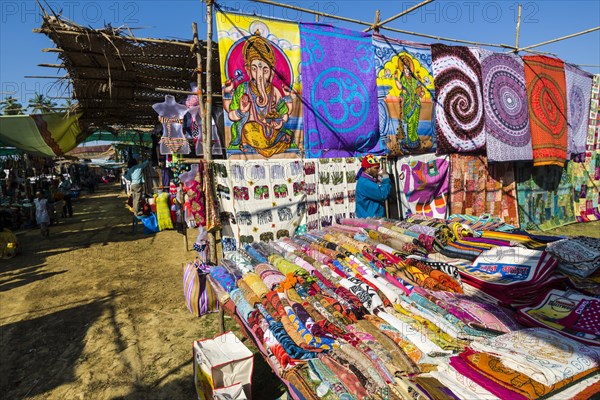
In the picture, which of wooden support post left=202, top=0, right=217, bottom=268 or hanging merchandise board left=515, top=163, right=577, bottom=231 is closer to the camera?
wooden support post left=202, top=0, right=217, bottom=268

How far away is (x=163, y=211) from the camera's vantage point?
392 inches

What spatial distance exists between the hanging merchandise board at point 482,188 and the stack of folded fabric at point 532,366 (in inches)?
233

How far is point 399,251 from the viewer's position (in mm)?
3521

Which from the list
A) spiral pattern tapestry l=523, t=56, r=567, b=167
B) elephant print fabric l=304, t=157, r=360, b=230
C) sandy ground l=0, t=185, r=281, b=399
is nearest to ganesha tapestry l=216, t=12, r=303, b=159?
elephant print fabric l=304, t=157, r=360, b=230

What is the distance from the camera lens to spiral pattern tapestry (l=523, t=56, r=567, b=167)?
8.24 m

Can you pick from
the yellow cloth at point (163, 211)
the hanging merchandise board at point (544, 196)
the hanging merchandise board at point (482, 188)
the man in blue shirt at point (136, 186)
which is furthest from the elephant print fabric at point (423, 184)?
the man in blue shirt at point (136, 186)

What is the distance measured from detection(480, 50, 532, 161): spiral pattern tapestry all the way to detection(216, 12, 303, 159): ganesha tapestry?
4.88 metres

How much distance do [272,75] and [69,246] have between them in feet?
26.7

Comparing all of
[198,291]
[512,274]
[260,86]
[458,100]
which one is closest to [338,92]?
[260,86]

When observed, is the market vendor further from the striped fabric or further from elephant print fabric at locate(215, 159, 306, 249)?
the striped fabric

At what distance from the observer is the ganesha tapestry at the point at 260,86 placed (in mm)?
5074

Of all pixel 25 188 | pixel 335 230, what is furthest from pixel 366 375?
pixel 25 188

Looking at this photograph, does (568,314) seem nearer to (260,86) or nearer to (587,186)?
(260,86)

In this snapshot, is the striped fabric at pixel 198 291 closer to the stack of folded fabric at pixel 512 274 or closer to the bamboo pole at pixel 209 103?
the bamboo pole at pixel 209 103
